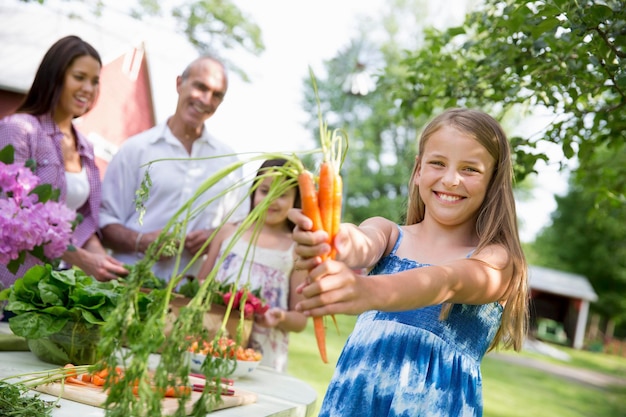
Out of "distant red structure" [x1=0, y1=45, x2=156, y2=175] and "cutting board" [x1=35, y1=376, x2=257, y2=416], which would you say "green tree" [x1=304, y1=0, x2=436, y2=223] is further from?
"cutting board" [x1=35, y1=376, x2=257, y2=416]

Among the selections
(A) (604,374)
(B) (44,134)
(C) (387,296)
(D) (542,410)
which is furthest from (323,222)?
(A) (604,374)

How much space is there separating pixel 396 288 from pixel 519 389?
47.7 ft

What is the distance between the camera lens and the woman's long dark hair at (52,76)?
3.84 meters

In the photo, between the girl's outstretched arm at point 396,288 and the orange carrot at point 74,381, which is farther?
the orange carrot at point 74,381

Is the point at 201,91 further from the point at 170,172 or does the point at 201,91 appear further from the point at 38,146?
the point at 38,146

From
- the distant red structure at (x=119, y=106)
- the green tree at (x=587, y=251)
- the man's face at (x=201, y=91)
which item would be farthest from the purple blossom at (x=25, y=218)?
the green tree at (x=587, y=251)

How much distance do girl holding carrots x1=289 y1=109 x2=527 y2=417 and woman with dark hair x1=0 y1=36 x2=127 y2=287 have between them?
169cm

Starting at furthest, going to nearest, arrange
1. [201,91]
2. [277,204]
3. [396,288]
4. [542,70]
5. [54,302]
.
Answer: [201,91]
[277,204]
[542,70]
[54,302]
[396,288]

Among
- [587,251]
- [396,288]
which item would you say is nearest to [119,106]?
[396,288]

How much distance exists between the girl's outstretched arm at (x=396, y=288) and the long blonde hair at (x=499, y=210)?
0.79 ft

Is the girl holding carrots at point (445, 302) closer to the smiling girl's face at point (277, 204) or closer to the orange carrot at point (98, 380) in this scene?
the orange carrot at point (98, 380)

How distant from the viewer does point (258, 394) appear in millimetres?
2734

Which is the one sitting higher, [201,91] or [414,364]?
[201,91]

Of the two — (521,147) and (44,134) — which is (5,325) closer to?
(44,134)
